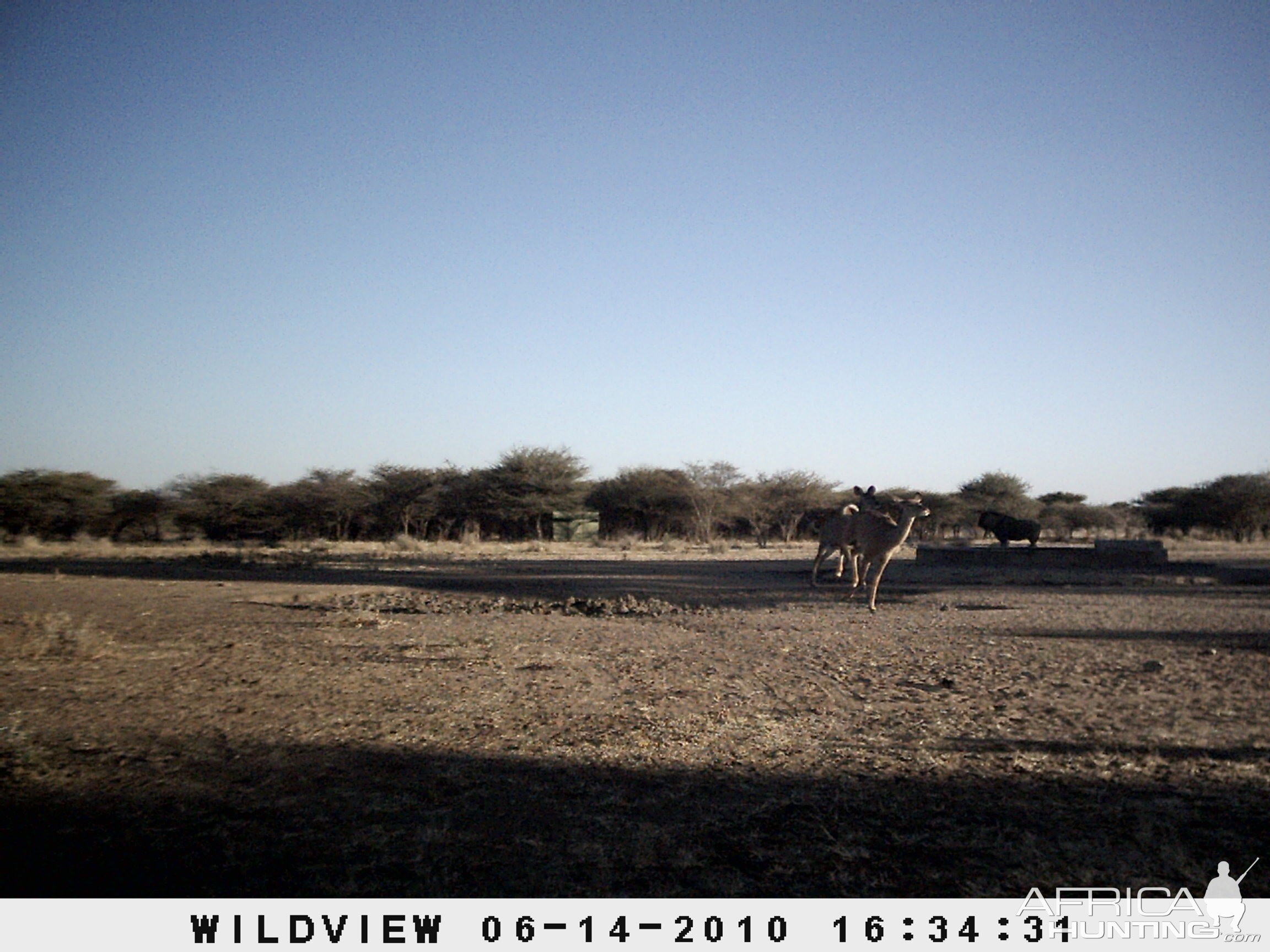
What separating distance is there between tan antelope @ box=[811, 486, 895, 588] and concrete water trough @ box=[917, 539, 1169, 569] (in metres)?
8.12

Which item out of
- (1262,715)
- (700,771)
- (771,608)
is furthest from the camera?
(771,608)

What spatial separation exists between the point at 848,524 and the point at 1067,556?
33.2 ft

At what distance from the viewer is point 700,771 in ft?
16.6

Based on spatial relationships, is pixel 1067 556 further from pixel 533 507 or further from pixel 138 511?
pixel 138 511

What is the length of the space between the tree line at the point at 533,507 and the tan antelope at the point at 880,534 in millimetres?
25843

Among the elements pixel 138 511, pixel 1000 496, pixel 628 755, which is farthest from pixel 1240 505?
pixel 138 511

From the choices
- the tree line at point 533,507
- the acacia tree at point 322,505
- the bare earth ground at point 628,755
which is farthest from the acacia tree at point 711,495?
the bare earth ground at point 628,755

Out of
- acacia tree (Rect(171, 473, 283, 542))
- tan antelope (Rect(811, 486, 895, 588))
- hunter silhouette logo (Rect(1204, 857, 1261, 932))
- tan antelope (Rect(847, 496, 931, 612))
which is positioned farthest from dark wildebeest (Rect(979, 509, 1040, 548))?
acacia tree (Rect(171, 473, 283, 542))

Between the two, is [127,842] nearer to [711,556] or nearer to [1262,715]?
[1262,715]

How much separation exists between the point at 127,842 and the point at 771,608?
37.1 feet
